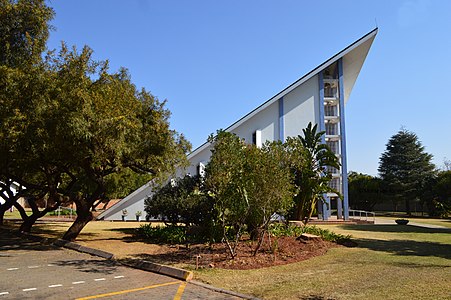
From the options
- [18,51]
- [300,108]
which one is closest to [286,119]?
[300,108]

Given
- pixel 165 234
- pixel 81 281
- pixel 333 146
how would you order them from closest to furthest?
pixel 81 281 → pixel 165 234 → pixel 333 146

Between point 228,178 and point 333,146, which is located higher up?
point 333,146

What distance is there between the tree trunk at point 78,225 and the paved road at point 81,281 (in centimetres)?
326

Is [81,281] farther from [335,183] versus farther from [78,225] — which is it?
[335,183]

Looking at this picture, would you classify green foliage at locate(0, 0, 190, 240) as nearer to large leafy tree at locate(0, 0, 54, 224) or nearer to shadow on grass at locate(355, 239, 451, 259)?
large leafy tree at locate(0, 0, 54, 224)

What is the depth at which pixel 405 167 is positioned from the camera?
4619 centimetres

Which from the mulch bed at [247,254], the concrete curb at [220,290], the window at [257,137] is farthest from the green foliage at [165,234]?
the window at [257,137]

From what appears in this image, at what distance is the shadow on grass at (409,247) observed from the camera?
12.0 m

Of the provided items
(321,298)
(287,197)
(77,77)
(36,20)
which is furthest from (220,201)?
(36,20)

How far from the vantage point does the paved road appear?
7.69 meters

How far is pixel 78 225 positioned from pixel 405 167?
4077 centimetres

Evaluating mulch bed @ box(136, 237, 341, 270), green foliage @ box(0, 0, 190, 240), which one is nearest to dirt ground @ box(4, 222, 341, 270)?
mulch bed @ box(136, 237, 341, 270)

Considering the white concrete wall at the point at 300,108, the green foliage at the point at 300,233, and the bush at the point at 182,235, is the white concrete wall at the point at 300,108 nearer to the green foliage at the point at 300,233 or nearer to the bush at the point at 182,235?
the green foliage at the point at 300,233

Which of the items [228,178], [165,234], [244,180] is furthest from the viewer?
[165,234]
